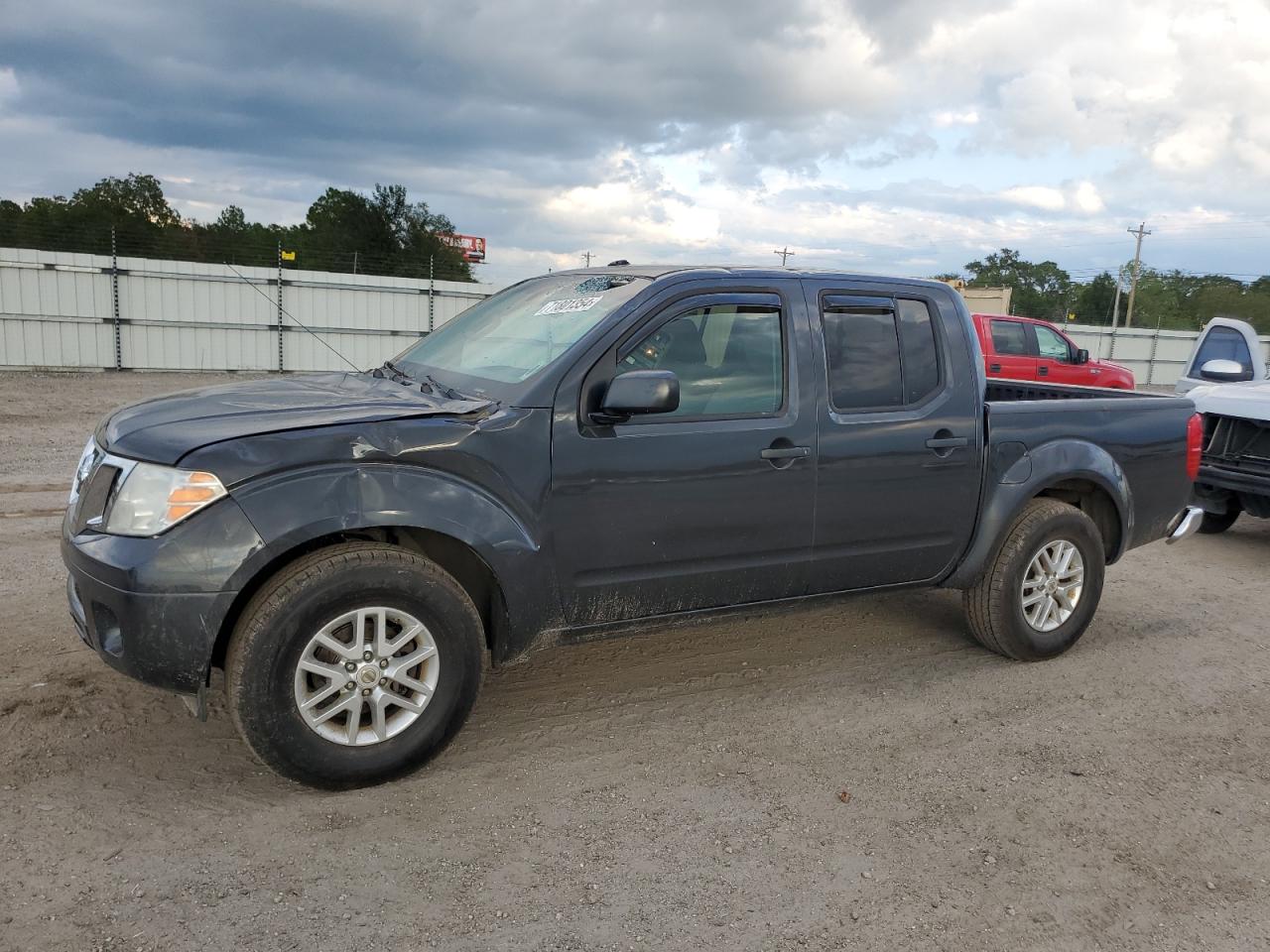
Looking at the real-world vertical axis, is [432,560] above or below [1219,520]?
above

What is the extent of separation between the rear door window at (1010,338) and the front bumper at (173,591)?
Result: 14439 millimetres

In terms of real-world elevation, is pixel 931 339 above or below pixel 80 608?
above

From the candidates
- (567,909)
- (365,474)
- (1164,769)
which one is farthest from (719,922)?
(1164,769)

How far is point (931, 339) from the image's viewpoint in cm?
439

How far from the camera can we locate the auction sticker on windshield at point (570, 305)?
3.86 meters

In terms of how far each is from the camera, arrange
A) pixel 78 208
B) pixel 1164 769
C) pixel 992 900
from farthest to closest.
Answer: pixel 78 208, pixel 1164 769, pixel 992 900

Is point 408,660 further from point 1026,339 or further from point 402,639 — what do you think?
point 1026,339

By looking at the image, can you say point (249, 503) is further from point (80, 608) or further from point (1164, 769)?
point (1164, 769)

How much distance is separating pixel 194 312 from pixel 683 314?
58.0 feet

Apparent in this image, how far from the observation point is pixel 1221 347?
8938 millimetres

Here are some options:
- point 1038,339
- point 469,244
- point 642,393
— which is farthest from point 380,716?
point 469,244

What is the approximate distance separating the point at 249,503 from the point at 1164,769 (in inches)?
138

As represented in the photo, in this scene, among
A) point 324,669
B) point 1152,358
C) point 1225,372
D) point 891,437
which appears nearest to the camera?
point 324,669

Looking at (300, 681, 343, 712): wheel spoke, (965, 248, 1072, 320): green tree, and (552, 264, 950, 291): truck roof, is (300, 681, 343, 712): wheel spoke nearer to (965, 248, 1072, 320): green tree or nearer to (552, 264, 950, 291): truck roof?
(552, 264, 950, 291): truck roof
